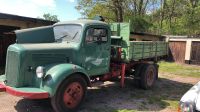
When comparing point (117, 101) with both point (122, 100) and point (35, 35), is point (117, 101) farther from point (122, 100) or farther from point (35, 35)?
point (35, 35)

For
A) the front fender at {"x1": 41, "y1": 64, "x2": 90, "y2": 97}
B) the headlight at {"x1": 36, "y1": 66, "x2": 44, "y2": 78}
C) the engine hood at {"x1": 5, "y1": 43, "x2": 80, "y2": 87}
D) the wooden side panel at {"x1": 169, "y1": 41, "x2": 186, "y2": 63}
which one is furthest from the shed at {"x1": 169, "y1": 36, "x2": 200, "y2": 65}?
the headlight at {"x1": 36, "y1": 66, "x2": 44, "y2": 78}

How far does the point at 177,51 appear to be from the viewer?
80.6ft

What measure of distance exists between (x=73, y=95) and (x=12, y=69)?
5.36 feet

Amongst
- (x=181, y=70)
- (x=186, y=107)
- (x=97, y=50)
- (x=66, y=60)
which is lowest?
(x=181, y=70)

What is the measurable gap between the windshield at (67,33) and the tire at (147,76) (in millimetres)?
3590

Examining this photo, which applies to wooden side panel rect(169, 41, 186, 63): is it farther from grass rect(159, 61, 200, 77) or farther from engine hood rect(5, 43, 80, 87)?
engine hood rect(5, 43, 80, 87)

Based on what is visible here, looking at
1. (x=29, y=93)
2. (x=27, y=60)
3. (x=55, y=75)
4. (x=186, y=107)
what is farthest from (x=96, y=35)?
(x=186, y=107)

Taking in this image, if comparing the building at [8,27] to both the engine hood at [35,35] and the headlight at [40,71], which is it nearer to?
the engine hood at [35,35]

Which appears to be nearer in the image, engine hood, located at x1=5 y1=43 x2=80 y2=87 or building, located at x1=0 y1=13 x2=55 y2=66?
engine hood, located at x1=5 y1=43 x2=80 y2=87

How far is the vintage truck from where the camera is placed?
6.76 metres

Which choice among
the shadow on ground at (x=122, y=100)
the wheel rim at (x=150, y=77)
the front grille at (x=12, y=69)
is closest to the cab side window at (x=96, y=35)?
the shadow on ground at (x=122, y=100)

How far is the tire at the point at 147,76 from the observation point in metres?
10.5

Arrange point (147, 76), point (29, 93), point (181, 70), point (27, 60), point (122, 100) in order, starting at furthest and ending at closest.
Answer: point (181, 70) < point (147, 76) < point (122, 100) < point (27, 60) < point (29, 93)

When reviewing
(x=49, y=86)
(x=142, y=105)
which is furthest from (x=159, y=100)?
(x=49, y=86)
